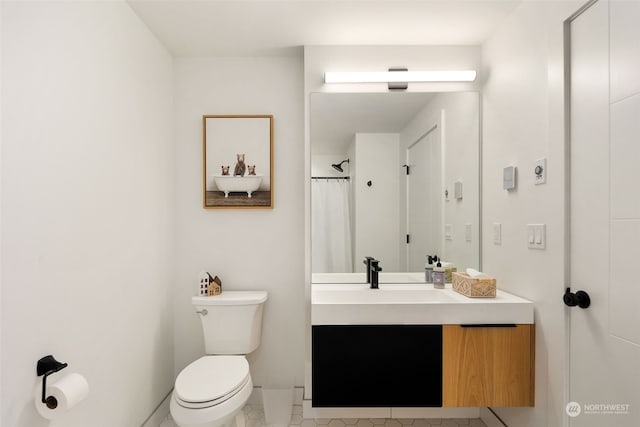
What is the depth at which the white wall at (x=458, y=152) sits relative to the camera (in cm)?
214

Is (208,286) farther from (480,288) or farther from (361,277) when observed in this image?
(480,288)

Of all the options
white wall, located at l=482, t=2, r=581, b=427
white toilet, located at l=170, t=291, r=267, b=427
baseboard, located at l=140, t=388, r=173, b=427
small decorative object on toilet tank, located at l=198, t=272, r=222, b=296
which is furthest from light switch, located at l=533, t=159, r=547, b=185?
baseboard, located at l=140, t=388, r=173, b=427

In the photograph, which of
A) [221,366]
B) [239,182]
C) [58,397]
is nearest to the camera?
[58,397]

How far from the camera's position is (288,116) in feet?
7.75

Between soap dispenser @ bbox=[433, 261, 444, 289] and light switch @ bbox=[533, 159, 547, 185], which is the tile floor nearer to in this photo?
soap dispenser @ bbox=[433, 261, 444, 289]

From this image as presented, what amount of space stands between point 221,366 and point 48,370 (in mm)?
829

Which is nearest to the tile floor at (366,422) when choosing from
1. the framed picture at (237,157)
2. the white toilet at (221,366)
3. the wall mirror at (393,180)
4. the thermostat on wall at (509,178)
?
the white toilet at (221,366)

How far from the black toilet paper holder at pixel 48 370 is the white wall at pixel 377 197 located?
1532mm

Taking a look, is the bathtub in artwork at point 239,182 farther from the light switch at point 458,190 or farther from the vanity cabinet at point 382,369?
the light switch at point 458,190

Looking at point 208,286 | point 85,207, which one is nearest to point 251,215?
point 208,286

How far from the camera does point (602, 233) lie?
1.28 meters

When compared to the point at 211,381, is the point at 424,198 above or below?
above

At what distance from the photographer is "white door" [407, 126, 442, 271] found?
Result: 7.15 feet

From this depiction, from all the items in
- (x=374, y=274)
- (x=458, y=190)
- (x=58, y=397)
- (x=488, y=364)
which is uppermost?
(x=458, y=190)
